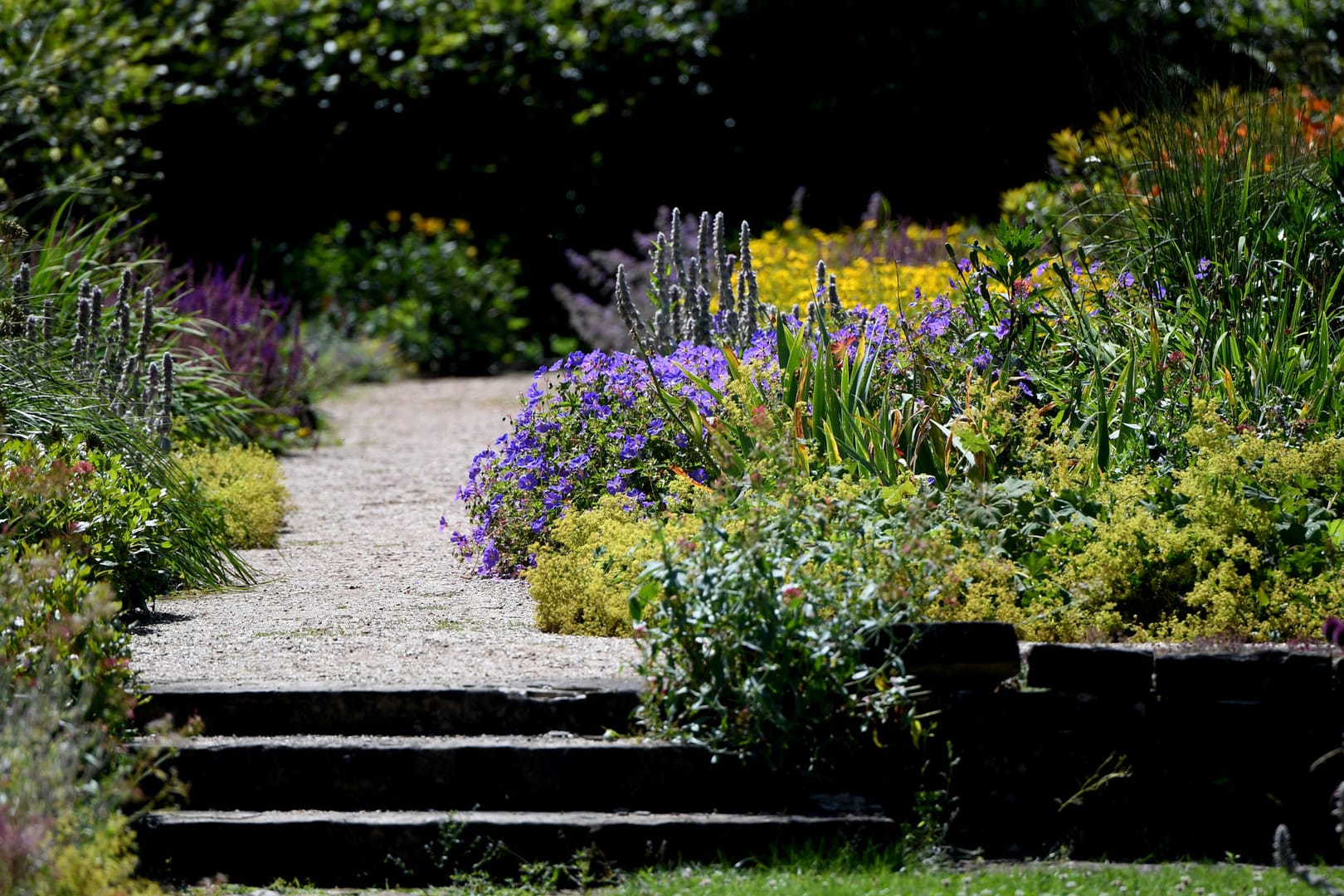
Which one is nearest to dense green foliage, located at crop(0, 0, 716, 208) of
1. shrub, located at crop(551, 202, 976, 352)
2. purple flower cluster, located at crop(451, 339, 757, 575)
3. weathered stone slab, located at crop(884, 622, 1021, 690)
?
shrub, located at crop(551, 202, 976, 352)

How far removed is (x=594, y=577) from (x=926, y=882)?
5.35ft

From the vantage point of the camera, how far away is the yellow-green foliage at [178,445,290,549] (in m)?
6.52

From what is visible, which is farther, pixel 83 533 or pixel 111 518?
pixel 111 518

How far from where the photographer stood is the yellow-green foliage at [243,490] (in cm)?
652

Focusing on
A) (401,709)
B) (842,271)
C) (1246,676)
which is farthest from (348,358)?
(1246,676)

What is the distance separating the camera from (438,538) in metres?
6.76

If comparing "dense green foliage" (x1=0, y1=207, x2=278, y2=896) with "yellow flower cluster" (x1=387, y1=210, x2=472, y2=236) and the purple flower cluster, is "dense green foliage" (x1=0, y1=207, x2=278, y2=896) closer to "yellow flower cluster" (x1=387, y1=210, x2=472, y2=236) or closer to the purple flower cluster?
the purple flower cluster

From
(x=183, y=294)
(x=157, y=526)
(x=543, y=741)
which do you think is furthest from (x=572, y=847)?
(x=183, y=294)

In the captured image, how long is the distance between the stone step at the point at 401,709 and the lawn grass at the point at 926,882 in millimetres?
503

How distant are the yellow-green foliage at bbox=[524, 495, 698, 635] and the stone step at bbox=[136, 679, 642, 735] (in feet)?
1.87

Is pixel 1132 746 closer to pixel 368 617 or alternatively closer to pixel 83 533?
pixel 368 617

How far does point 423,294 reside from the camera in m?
13.7

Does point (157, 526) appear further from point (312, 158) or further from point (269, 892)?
point (312, 158)

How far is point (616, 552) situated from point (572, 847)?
1.21 metres
